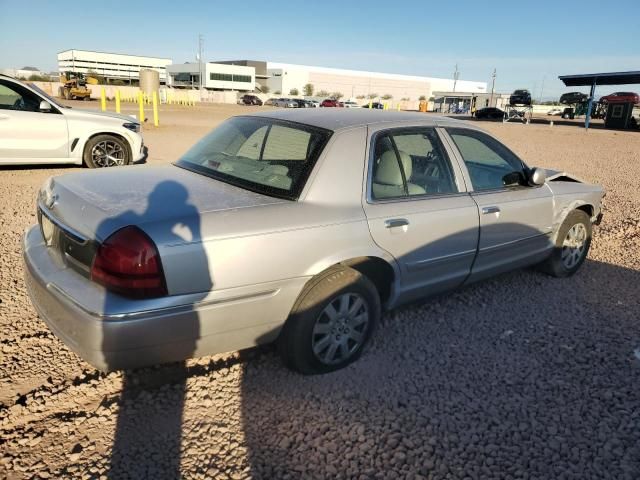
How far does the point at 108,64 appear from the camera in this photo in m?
104

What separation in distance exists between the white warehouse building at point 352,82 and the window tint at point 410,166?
104 meters

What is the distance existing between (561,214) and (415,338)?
204 cm

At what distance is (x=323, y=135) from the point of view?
307cm

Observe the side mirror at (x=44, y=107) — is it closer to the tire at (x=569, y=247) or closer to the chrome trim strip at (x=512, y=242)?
the chrome trim strip at (x=512, y=242)

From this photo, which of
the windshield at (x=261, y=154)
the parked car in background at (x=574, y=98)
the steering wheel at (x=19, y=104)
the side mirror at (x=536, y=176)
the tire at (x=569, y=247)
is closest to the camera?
the windshield at (x=261, y=154)

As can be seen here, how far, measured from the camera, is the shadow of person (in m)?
2.29

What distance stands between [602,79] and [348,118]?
144 ft

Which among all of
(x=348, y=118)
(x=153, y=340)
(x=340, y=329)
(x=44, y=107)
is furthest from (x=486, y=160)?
(x=44, y=107)

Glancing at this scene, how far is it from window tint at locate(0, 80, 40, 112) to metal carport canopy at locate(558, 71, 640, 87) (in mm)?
39839

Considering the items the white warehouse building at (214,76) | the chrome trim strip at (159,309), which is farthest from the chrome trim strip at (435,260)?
the white warehouse building at (214,76)

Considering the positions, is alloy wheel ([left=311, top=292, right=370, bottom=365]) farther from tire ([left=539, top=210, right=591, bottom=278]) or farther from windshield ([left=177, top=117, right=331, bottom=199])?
tire ([left=539, top=210, right=591, bottom=278])

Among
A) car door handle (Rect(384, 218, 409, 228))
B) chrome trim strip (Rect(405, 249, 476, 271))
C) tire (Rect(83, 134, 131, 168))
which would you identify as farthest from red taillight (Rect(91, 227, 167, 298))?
tire (Rect(83, 134, 131, 168))

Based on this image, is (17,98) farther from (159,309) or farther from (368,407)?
(368,407)

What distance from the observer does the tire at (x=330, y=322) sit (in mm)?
2814
